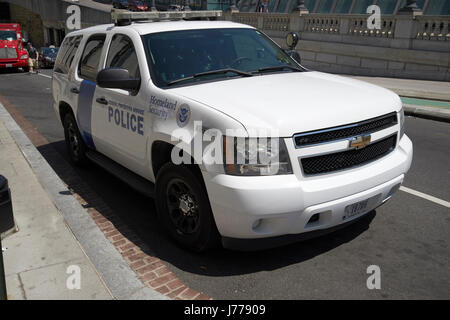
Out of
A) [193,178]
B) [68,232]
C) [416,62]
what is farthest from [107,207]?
[416,62]

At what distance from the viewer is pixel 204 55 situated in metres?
4.57

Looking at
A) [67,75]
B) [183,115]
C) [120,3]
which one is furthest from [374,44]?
[120,3]

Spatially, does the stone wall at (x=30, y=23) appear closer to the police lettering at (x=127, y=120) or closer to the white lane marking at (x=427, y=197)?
the police lettering at (x=127, y=120)

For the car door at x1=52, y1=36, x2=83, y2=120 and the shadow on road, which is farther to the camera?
the car door at x1=52, y1=36, x2=83, y2=120

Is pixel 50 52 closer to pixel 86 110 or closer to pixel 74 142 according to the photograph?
pixel 74 142

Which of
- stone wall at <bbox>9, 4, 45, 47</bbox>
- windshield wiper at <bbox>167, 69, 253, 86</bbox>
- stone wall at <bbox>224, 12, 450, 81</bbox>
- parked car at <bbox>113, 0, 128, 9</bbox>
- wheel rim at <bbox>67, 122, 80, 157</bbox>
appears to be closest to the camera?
windshield wiper at <bbox>167, 69, 253, 86</bbox>

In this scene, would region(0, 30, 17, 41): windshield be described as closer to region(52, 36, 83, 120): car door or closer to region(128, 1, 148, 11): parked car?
region(128, 1, 148, 11): parked car

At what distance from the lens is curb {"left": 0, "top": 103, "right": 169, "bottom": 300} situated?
11.1 feet

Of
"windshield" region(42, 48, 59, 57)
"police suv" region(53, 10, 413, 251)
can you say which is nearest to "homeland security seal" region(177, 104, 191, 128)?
"police suv" region(53, 10, 413, 251)

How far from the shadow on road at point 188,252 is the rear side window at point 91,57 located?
4.93ft

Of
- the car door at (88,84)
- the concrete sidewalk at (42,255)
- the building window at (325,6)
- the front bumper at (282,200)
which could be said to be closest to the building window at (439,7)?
the building window at (325,6)

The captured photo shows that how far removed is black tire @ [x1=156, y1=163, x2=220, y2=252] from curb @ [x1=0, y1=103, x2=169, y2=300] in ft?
1.84

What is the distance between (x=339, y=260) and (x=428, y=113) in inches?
303
